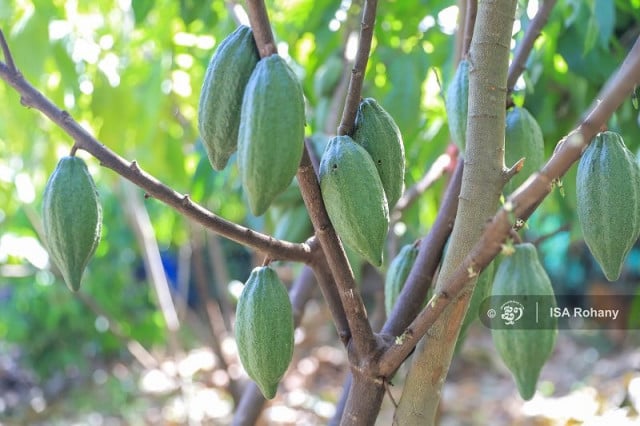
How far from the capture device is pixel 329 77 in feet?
6.26

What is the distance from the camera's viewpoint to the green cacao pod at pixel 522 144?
1118 millimetres

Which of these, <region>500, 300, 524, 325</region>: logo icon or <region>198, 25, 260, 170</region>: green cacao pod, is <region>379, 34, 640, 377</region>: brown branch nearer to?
<region>500, 300, 524, 325</region>: logo icon

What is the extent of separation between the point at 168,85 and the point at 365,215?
5.15 feet

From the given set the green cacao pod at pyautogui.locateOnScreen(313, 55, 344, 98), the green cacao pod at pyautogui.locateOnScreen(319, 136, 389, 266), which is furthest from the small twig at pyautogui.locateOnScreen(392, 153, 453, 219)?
the green cacao pod at pyautogui.locateOnScreen(319, 136, 389, 266)

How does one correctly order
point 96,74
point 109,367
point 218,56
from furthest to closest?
point 109,367
point 96,74
point 218,56

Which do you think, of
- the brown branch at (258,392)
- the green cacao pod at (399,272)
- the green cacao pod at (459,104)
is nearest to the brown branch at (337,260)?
the green cacao pod at (399,272)

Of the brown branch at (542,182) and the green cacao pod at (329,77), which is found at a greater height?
the green cacao pod at (329,77)

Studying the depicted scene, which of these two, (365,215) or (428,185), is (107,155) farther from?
(428,185)

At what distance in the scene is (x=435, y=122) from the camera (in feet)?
7.32

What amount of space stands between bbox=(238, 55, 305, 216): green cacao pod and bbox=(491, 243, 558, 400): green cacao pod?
1.24ft

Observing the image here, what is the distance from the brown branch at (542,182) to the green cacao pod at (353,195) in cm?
11

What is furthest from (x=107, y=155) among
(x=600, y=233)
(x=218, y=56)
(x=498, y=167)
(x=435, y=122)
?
(x=435, y=122)

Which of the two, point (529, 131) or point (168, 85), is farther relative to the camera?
point (168, 85)

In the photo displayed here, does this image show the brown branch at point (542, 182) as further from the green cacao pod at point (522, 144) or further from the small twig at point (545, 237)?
the small twig at point (545, 237)
